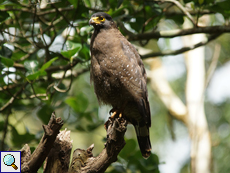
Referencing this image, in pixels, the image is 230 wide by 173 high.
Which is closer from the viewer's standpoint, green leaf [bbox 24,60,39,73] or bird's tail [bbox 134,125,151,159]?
green leaf [bbox 24,60,39,73]

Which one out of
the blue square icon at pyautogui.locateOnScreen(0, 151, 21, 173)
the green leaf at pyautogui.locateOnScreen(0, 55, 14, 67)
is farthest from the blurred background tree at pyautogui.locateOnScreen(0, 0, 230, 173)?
the blue square icon at pyautogui.locateOnScreen(0, 151, 21, 173)

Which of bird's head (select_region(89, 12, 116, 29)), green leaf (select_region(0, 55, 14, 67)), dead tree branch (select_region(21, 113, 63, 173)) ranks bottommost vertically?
dead tree branch (select_region(21, 113, 63, 173))

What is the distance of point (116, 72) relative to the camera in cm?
341

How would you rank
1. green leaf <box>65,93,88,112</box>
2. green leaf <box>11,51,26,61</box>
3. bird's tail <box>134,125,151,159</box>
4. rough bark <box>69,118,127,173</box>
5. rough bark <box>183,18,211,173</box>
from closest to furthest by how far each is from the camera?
rough bark <box>69,118,127,173</box> < bird's tail <box>134,125,151,159</box> < green leaf <box>11,51,26,61</box> < green leaf <box>65,93,88,112</box> < rough bark <box>183,18,211,173</box>

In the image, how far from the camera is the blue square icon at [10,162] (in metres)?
2.78

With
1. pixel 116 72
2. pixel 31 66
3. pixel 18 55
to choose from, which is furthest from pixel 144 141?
pixel 18 55

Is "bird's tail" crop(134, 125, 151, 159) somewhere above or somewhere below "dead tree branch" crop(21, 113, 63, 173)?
below

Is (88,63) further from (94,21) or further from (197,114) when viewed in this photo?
(197,114)

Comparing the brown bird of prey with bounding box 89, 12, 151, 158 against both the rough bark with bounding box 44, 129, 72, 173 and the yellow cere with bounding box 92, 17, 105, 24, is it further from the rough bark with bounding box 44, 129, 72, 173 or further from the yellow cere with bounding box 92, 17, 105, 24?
the rough bark with bounding box 44, 129, 72, 173

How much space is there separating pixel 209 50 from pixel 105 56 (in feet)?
19.6

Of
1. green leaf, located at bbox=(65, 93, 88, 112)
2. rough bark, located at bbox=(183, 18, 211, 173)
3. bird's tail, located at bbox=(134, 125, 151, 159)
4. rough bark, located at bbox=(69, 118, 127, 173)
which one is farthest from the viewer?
rough bark, located at bbox=(183, 18, 211, 173)

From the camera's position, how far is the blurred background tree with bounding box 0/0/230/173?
12.7 feet

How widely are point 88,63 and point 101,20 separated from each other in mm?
702

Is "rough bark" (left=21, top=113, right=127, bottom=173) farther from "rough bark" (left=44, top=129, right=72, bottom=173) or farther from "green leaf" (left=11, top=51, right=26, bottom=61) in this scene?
"green leaf" (left=11, top=51, right=26, bottom=61)
